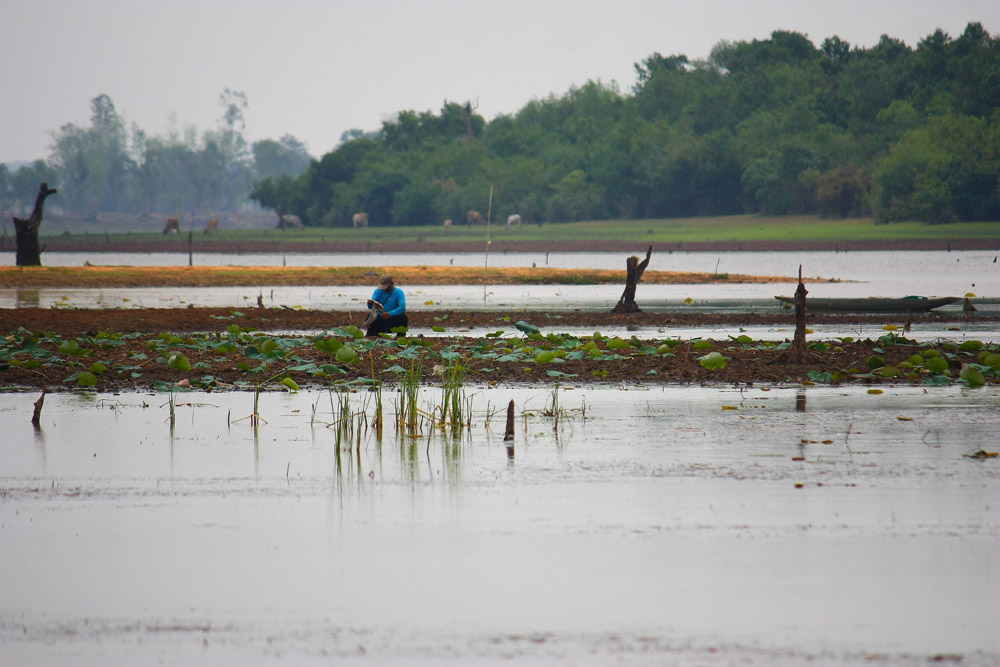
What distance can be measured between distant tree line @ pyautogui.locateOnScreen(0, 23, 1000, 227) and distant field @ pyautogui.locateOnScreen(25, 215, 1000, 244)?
2907mm

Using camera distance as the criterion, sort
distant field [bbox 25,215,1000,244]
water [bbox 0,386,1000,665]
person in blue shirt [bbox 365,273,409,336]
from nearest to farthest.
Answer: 1. water [bbox 0,386,1000,665]
2. person in blue shirt [bbox 365,273,409,336]
3. distant field [bbox 25,215,1000,244]

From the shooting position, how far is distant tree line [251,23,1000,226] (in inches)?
3600

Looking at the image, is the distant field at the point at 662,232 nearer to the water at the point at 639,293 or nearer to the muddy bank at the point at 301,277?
the water at the point at 639,293

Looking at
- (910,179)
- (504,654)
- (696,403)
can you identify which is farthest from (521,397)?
(910,179)

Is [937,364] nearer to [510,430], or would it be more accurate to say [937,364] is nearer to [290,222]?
[510,430]

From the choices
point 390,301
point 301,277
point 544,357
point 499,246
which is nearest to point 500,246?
point 499,246

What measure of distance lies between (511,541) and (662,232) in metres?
87.3

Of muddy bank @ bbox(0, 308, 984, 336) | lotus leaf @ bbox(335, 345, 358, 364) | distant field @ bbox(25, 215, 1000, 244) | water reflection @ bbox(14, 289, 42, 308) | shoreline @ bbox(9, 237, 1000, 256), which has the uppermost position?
distant field @ bbox(25, 215, 1000, 244)

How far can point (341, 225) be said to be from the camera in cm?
11194

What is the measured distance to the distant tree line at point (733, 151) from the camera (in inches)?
3602

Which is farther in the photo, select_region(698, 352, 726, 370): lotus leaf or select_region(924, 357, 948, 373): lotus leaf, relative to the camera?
select_region(698, 352, 726, 370): lotus leaf

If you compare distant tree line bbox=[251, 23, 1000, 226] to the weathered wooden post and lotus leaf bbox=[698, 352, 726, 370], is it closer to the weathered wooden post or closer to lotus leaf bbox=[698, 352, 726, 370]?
lotus leaf bbox=[698, 352, 726, 370]

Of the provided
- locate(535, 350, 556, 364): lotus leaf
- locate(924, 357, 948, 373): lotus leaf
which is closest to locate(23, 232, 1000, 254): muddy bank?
locate(924, 357, 948, 373): lotus leaf

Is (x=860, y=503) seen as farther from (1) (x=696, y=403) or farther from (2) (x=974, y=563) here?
(1) (x=696, y=403)
